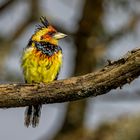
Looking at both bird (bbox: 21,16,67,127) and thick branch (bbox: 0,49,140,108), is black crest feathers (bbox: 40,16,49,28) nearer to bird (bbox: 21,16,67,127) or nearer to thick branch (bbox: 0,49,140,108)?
bird (bbox: 21,16,67,127)

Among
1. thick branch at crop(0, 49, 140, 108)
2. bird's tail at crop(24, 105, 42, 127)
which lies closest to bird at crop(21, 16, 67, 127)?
bird's tail at crop(24, 105, 42, 127)

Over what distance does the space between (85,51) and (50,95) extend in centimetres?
483

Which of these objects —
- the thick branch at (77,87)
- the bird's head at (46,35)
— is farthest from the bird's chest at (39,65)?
the thick branch at (77,87)

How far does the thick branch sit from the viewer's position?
5.39 meters

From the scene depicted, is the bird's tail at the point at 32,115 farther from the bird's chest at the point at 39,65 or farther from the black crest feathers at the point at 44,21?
the black crest feathers at the point at 44,21

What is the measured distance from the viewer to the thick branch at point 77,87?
5.39 metres

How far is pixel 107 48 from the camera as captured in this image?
35.0ft

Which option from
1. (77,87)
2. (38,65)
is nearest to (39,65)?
(38,65)

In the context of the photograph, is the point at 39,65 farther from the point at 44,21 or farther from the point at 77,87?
the point at 77,87

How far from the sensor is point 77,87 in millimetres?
5680

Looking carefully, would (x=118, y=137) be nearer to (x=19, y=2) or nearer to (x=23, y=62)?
(x=19, y=2)

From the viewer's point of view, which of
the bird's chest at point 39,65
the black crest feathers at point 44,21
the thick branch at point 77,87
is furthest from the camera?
the black crest feathers at point 44,21

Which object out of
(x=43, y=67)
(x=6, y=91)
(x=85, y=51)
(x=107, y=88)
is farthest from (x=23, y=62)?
(x=85, y=51)

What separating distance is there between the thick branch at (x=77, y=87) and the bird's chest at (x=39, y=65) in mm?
814
